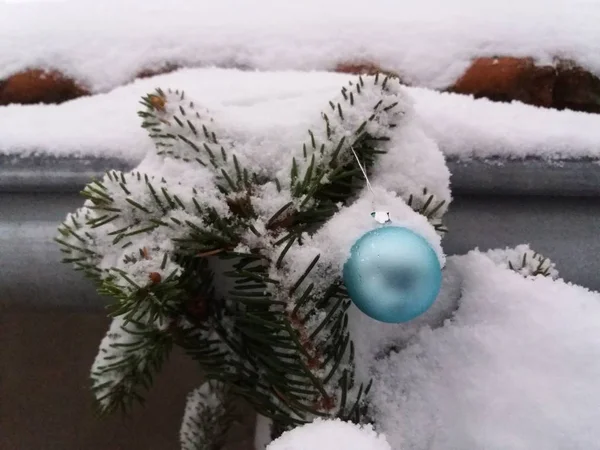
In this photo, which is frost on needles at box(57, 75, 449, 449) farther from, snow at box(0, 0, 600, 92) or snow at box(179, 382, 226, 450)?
snow at box(0, 0, 600, 92)

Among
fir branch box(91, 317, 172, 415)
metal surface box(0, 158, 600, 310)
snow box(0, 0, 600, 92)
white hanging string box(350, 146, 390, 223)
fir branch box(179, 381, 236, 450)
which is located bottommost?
fir branch box(179, 381, 236, 450)

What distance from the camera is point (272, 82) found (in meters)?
0.49

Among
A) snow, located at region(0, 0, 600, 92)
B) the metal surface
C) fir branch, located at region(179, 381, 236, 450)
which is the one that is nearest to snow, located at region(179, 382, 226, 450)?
fir branch, located at region(179, 381, 236, 450)

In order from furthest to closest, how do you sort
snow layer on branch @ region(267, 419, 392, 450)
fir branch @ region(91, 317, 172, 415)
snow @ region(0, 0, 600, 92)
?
snow @ region(0, 0, 600, 92), fir branch @ region(91, 317, 172, 415), snow layer on branch @ region(267, 419, 392, 450)

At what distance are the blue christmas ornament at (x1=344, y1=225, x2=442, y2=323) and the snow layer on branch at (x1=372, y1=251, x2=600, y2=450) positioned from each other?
61mm

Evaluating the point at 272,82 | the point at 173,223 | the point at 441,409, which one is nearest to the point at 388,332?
the point at 441,409

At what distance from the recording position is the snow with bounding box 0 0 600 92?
0.52 metres

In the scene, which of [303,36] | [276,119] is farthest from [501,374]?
[303,36]

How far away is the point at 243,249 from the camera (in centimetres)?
31

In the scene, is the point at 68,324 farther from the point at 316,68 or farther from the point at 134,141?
the point at 316,68

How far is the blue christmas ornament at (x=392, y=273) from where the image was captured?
286mm

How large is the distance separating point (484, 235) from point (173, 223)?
0.86 ft

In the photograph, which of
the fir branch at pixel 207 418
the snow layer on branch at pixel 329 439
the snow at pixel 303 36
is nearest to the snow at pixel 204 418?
the fir branch at pixel 207 418

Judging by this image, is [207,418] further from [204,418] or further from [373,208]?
[373,208]
